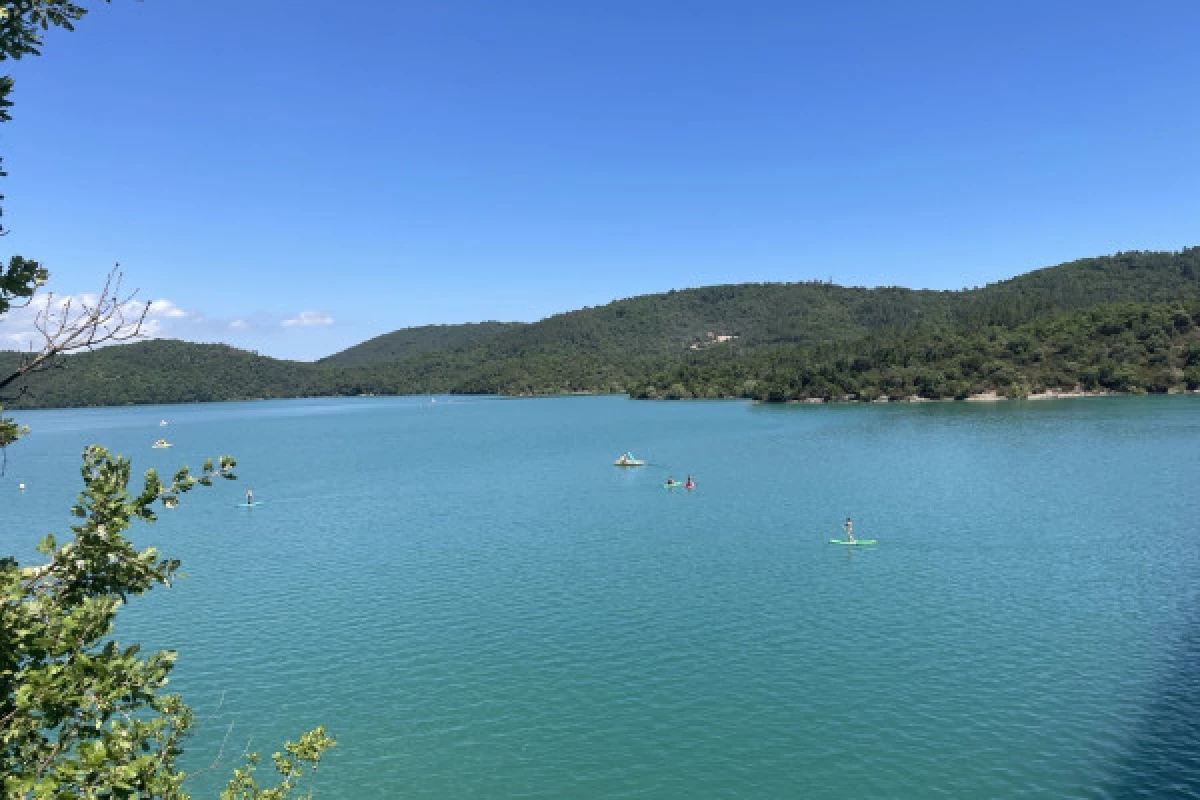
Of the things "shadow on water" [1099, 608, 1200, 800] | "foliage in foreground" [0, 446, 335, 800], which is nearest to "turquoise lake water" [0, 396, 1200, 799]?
"shadow on water" [1099, 608, 1200, 800]

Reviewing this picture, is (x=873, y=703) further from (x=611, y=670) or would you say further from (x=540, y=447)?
(x=540, y=447)

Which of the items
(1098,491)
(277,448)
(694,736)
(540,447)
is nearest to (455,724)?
(694,736)

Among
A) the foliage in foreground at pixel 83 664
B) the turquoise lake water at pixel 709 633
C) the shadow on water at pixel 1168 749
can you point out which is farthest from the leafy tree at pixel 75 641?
the shadow on water at pixel 1168 749

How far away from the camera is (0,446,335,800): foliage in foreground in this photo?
8336 millimetres

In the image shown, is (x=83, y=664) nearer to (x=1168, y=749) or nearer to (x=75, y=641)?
(x=75, y=641)

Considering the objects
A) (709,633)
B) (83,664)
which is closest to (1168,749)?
(709,633)

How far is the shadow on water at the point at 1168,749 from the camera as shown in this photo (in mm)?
26750

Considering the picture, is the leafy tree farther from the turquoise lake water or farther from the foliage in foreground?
the turquoise lake water

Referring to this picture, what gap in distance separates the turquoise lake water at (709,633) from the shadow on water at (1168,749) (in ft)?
0.42

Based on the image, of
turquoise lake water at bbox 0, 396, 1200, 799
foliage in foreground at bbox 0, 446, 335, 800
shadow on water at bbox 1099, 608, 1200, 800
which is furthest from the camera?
turquoise lake water at bbox 0, 396, 1200, 799

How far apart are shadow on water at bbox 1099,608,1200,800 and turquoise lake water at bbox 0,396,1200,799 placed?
5.0 inches

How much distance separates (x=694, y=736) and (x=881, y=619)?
1905 centimetres

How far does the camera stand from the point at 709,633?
145ft

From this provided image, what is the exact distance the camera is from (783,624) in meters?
45.4
